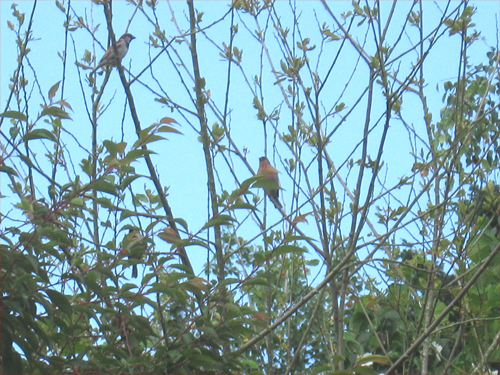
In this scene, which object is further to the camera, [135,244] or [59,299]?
[135,244]

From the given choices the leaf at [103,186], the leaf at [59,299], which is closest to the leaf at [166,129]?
the leaf at [103,186]

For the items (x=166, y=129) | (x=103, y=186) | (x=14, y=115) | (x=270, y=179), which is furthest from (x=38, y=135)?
(x=270, y=179)

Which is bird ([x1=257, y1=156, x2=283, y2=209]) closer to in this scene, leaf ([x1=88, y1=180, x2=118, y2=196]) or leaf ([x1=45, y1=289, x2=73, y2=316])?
leaf ([x1=88, y1=180, x2=118, y2=196])

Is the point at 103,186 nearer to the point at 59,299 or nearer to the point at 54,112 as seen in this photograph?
the point at 54,112

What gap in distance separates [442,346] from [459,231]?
1.36 meters

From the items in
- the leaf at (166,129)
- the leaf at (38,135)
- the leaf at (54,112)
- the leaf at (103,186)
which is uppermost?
the leaf at (54,112)

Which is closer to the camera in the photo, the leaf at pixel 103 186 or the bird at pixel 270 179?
the leaf at pixel 103 186

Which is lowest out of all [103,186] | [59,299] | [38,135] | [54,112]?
[59,299]

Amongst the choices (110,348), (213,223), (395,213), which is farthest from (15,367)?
(395,213)

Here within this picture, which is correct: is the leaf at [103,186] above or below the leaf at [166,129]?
below

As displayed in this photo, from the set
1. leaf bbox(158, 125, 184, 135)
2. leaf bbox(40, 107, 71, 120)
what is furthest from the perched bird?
leaf bbox(40, 107, 71, 120)

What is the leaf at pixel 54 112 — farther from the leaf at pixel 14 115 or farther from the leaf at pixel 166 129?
the leaf at pixel 166 129

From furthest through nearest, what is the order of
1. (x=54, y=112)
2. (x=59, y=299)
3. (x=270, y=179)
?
(x=270, y=179) → (x=54, y=112) → (x=59, y=299)

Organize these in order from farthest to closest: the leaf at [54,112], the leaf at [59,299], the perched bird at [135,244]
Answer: the perched bird at [135,244], the leaf at [54,112], the leaf at [59,299]
